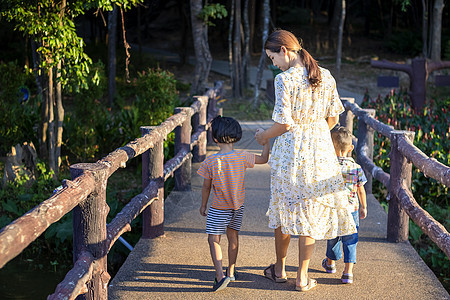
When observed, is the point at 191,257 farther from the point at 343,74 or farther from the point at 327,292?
the point at 343,74

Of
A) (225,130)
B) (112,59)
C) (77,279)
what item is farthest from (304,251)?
(112,59)

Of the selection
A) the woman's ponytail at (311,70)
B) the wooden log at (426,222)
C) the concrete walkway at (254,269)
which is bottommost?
the concrete walkway at (254,269)

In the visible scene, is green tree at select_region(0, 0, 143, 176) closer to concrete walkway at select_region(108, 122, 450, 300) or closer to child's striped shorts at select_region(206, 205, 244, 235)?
concrete walkway at select_region(108, 122, 450, 300)

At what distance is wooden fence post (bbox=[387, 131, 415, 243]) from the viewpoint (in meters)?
5.06

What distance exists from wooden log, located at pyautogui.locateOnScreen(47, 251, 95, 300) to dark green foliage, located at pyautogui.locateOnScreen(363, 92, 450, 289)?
3903 mm

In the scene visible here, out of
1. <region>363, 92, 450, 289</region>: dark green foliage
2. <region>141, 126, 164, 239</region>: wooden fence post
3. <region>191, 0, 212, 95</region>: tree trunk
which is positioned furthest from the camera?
<region>191, 0, 212, 95</region>: tree trunk

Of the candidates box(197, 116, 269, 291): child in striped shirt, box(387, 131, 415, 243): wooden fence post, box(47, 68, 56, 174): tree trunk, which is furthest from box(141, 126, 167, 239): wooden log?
box(47, 68, 56, 174): tree trunk

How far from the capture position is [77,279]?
10.3ft

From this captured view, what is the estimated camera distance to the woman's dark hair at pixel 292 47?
3834mm

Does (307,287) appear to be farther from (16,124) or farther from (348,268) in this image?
(16,124)

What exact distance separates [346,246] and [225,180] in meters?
0.98

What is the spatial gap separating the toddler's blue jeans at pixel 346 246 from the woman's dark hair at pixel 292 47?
3.43ft

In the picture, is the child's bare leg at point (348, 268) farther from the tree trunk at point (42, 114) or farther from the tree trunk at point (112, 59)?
the tree trunk at point (112, 59)

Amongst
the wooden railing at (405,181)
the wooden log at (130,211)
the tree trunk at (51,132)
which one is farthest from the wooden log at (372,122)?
the tree trunk at (51,132)
